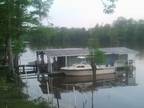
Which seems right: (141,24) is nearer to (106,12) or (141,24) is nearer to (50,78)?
(50,78)

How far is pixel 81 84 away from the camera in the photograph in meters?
32.8

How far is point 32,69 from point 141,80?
12.9 meters

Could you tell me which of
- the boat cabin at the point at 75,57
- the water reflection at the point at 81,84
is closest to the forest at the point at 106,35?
the boat cabin at the point at 75,57

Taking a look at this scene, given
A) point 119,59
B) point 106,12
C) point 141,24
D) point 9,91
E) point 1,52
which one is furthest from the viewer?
point 141,24

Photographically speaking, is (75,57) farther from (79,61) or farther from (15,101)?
(15,101)

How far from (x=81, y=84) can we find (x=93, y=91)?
474 cm

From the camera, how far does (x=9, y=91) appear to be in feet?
61.6

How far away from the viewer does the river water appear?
72.3 ft

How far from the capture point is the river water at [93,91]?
867 inches

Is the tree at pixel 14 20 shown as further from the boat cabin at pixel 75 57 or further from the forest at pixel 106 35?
the forest at pixel 106 35

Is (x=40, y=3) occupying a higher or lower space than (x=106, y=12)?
higher

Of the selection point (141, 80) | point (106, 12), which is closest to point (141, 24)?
point (141, 80)

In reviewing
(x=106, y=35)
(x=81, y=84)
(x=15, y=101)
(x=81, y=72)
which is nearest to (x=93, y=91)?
(x=81, y=84)

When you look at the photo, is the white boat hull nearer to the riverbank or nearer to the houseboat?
the houseboat
